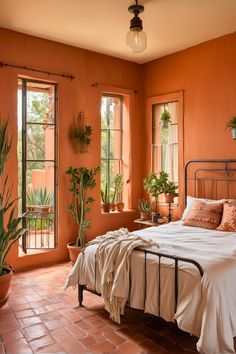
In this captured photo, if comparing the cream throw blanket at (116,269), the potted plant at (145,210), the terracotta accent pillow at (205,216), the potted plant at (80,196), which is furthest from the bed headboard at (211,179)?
the cream throw blanket at (116,269)

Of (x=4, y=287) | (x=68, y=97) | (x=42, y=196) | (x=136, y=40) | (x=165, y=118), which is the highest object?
(x=136, y=40)

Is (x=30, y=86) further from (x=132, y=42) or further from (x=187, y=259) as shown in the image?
(x=187, y=259)

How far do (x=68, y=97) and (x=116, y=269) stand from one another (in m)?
2.73

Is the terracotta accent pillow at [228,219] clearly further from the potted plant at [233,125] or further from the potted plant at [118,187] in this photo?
the potted plant at [118,187]

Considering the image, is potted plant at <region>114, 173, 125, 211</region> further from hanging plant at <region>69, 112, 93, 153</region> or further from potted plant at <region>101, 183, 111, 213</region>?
hanging plant at <region>69, 112, 93, 153</region>

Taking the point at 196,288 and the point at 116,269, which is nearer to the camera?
the point at 196,288

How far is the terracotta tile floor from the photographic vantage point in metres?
2.35

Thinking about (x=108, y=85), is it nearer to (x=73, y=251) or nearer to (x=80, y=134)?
(x=80, y=134)

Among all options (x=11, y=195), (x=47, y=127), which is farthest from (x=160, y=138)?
(x=11, y=195)

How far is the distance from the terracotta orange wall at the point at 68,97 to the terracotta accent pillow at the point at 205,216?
154cm

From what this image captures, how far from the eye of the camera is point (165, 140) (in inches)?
199

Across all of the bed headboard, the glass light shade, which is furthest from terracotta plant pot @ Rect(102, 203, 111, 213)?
the glass light shade

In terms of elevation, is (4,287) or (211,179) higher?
(211,179)

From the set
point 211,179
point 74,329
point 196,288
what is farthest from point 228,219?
point 74,329
